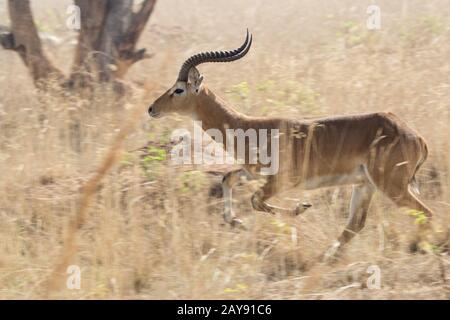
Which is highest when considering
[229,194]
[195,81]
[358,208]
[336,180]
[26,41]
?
[26,41]

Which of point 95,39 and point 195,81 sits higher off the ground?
point 95,39

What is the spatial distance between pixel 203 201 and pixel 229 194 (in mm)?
432

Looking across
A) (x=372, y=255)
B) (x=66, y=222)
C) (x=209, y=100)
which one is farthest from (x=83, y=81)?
(x=372, y=255)

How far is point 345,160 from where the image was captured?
6.97 metres

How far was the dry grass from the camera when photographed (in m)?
5.68

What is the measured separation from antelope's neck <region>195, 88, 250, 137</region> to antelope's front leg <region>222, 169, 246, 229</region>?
57 centimetres

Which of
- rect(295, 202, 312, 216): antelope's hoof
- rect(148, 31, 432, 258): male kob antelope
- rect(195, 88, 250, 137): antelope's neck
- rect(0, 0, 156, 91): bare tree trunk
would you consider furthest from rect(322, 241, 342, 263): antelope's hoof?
rect(0, 0, 156, 91): bare tree trunk

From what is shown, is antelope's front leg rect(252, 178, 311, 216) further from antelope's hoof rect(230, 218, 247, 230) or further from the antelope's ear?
the antelope's ear

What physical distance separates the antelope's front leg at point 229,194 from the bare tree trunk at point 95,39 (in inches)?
147

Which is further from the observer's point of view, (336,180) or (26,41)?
(26,41)

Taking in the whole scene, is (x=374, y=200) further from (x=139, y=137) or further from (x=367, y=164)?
(x=139, y=137)

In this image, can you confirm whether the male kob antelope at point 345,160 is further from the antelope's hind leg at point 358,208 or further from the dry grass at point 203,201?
the dry grass at point 203,201

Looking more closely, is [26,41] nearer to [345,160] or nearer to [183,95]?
[183,95]

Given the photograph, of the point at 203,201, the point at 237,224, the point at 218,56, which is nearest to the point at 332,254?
the point at 237,224
